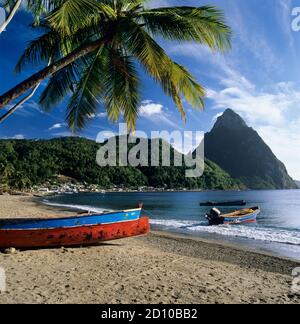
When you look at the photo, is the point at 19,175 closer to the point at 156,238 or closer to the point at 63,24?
the point at 156,238

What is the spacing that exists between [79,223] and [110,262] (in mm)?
2182

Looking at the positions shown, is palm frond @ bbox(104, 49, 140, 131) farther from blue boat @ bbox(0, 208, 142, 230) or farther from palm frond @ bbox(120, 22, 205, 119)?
blue boat @ bbox(0, 208, 142, 230)

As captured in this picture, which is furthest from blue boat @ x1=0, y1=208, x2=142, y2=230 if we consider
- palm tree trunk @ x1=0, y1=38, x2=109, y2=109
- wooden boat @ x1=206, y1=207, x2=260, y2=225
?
wooden boat @ x1=206, y1=207, x2=260, y2=225

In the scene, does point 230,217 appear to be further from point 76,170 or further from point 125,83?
point 76,170

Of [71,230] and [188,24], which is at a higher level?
[188,24]

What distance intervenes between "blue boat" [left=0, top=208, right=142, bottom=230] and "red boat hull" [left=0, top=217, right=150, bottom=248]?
0.11 metres

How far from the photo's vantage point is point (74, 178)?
12600 cm

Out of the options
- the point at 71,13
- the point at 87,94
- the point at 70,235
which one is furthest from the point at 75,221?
the point at 71,13

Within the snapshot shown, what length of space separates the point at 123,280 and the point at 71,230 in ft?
12.3

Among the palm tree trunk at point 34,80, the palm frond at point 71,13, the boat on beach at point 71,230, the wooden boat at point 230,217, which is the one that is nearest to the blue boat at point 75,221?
Result: the boat on beach at point 71,230

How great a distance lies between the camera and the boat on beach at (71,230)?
9227 mm

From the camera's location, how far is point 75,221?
1027 cm
